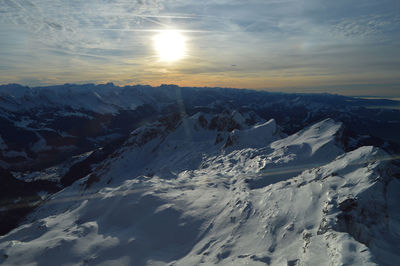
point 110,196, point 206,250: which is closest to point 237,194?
point 206,250

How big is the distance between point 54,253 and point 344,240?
24497 mm

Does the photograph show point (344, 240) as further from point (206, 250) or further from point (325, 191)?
point (206, 250)

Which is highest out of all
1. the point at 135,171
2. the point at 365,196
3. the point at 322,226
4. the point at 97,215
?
the point at 365,196

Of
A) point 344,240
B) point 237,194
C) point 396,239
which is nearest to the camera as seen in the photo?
point 344,240

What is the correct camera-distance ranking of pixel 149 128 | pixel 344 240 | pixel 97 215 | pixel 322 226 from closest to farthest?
1. pixel 344 240
2. pixel 322 226
3. pixel 97 215
4. pixel 149 128

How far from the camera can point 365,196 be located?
52.7ft

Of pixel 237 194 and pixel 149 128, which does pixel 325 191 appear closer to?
pixel 237 194

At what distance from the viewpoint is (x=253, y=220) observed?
19734 mm

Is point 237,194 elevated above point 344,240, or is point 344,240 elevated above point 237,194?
point 344,240

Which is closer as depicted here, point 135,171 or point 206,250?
point 206,250

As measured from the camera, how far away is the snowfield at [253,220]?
46.6ft

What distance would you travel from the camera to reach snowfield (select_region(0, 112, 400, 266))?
14.2 m

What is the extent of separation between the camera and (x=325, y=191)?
1856 cm

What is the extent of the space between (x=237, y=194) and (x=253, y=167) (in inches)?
425
